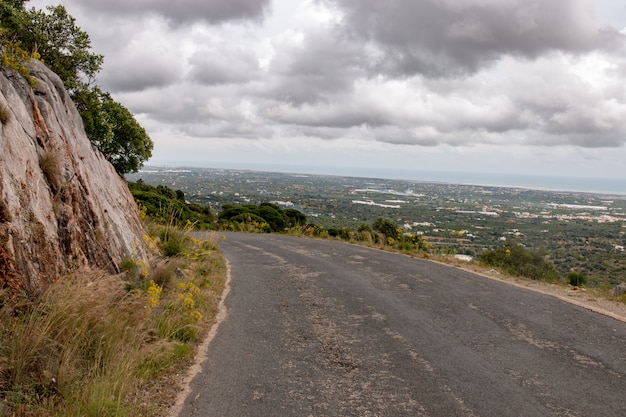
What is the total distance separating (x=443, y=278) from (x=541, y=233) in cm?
5484

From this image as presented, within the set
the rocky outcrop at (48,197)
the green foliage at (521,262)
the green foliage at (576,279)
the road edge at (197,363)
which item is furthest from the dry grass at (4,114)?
the green foliage at (576,279)

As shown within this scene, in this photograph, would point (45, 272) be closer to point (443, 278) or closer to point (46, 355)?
point (46, 355)

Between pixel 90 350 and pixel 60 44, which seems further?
pixel 60 44

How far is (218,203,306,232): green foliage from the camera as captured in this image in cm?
3256

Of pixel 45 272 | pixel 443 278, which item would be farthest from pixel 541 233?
pixel 45 272

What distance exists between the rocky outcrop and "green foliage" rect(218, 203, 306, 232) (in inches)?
825

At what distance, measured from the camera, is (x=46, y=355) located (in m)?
4.59

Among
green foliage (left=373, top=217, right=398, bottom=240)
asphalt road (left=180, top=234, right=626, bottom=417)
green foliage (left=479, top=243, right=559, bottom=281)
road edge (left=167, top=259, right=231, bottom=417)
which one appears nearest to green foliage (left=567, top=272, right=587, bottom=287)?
green foliage (left=479, top=243, right=559, bottom=281)

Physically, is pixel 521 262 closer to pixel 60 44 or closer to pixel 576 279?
pixel 576 279

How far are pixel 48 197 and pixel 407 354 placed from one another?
19.5ft

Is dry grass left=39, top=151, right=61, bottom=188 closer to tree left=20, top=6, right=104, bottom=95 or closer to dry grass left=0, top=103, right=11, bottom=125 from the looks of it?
dry grass left=0, top=103, right=11, bottom=125

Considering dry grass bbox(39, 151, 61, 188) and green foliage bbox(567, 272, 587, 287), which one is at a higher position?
dry grass bbox(39, 151, 61, 188)

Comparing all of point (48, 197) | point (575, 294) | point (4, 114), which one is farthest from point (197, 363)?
point (575, 294)

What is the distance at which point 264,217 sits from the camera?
3503 centimetres
